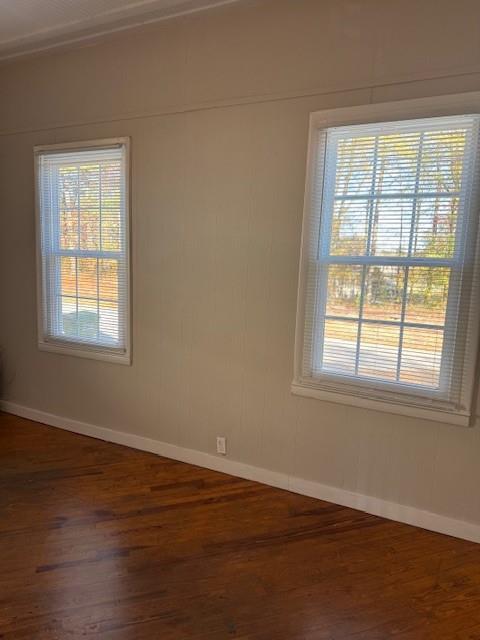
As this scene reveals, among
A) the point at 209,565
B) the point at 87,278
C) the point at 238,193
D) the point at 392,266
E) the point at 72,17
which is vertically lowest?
the point at 209,565

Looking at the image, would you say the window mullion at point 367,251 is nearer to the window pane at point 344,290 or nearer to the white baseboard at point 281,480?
the window pane at point 344,290

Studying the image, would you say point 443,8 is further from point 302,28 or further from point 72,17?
point 72,17

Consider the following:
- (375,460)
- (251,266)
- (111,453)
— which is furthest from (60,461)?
(375,460)

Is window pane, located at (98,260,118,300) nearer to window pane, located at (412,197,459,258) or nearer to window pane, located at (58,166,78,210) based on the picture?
window pane, located at (58,166,78,210)

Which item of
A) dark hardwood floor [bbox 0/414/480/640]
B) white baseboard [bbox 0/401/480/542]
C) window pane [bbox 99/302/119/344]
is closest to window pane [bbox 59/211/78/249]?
window pane [bbox 99/302/119/344]

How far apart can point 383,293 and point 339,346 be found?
1.33 ft

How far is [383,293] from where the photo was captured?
230cm

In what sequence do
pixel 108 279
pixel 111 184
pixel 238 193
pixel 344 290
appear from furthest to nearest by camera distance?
pixel 108 279
pixel 111 184
pixel 238 193
pixel 344 290

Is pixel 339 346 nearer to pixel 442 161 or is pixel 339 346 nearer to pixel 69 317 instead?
pixel 442 161

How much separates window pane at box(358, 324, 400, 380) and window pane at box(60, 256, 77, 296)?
7.61ft

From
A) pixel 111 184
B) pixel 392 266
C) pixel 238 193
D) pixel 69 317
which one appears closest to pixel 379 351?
pixel 392 266

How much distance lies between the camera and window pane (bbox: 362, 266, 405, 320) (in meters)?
2.27

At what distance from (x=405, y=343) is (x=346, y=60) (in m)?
1.61

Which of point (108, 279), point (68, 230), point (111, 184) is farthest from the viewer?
point (68, 230)
